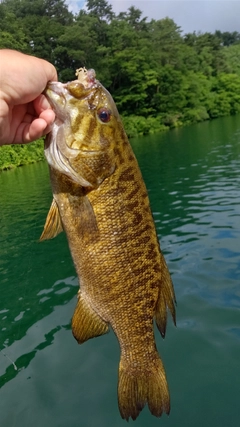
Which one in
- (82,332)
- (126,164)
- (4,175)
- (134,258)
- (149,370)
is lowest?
(4,175)

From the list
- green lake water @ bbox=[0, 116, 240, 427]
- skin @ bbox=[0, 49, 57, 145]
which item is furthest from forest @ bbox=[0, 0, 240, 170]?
skin @ bbox=[0, 49, 57, 145]

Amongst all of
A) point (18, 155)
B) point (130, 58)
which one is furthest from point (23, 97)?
point (130, 58)

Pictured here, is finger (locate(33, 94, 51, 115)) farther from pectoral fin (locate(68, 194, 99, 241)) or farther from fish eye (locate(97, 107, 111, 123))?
pectoral fin (locate(68, 194, 99, 241))

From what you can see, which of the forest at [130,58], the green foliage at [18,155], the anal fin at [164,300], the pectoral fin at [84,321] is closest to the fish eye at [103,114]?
the anal fin at [164,300]

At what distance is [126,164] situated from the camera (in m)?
2.60

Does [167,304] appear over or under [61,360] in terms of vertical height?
over

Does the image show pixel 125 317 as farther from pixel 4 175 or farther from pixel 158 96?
pixel 158 96

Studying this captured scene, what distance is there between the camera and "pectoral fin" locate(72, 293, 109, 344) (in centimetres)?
277

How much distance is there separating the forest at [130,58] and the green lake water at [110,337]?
27321 millimetres

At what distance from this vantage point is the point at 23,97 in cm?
240

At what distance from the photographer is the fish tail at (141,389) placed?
2758mm

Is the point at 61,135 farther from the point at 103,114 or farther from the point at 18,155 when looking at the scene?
the point at 18,155

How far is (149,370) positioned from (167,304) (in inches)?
17.9

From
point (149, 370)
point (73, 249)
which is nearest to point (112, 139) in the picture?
point (73, 249)
